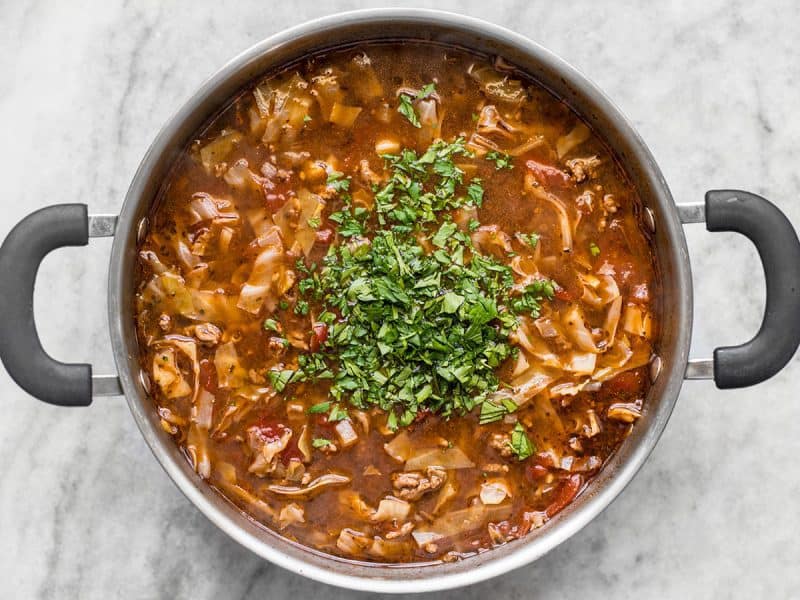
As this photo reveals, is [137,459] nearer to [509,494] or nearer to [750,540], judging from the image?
[509,494]

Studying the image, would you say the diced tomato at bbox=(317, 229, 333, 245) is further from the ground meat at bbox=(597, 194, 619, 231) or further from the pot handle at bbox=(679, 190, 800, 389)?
the pot handle at bbox=(679, 190, 800, 389)


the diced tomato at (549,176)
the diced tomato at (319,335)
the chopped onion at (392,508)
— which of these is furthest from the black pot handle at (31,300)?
the diced tomato at (549,176)

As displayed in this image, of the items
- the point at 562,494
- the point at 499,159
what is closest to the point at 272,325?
the point at 499,159

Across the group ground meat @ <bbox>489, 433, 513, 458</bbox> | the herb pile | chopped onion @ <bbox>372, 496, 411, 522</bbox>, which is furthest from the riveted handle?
chopped onion @ <bbox>372, 496, 411, 522</bbox>

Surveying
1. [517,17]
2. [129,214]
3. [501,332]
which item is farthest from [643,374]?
[129,214]

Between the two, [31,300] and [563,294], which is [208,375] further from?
[563,294]

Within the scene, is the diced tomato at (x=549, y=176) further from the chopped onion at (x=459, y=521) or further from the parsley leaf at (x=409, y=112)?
the chopped onion at (x=459, y=521)
